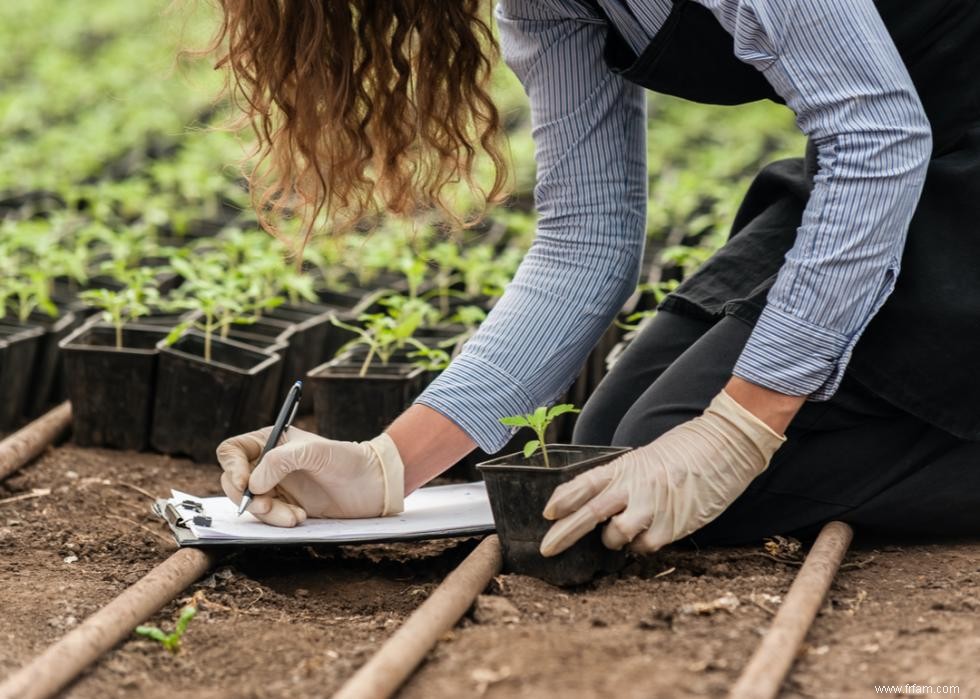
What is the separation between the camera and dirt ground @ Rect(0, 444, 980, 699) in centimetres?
156

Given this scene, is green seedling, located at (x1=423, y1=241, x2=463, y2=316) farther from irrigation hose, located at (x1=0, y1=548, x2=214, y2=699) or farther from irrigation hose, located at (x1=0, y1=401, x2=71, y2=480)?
irrigation hose, located at (x1=0, y1=548, x2=214, y2=699)

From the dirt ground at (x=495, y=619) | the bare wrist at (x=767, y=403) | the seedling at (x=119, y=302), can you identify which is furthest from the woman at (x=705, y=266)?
the seedling at (x=119, y=302)

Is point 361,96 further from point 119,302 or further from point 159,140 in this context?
point 159,140

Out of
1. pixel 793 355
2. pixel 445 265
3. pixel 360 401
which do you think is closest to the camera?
pixel 793 355

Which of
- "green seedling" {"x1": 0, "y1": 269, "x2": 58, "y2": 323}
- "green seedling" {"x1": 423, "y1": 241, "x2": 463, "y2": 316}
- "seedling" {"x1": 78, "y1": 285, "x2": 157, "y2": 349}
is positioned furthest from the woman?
"green seedling" {"x1": 0, "y1": 269, "x2": 58, "y2": 323}

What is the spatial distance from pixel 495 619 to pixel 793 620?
42 centimetres

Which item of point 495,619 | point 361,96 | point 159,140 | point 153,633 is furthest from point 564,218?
point 159,140

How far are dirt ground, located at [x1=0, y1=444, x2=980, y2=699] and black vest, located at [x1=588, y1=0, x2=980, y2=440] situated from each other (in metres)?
0.30

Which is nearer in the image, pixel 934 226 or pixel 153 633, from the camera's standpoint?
pixel 153 633

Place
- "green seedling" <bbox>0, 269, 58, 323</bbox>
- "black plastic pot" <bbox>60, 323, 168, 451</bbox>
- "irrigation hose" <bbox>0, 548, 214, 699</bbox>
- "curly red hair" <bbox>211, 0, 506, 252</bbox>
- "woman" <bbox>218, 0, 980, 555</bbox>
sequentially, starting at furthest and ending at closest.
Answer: "green seedling" <bbox>0, 269, 58, 323</bbox>
"black plastic pot" <bbox>60, 323, 168, 451</bbox>
"curly red hair" <bbox>211, 0, 506, 252</bbox>
"woman" <bbox>218, 0, 980, 555</bbox>
"irrigation hose" <bbox>0, 548, 214, 699</bbox>

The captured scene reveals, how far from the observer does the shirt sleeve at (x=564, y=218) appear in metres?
2.32

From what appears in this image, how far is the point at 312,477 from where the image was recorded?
2.20 meters

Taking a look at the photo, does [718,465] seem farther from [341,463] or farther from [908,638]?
[341,463]

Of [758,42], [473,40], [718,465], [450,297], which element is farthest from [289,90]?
[450,297]
